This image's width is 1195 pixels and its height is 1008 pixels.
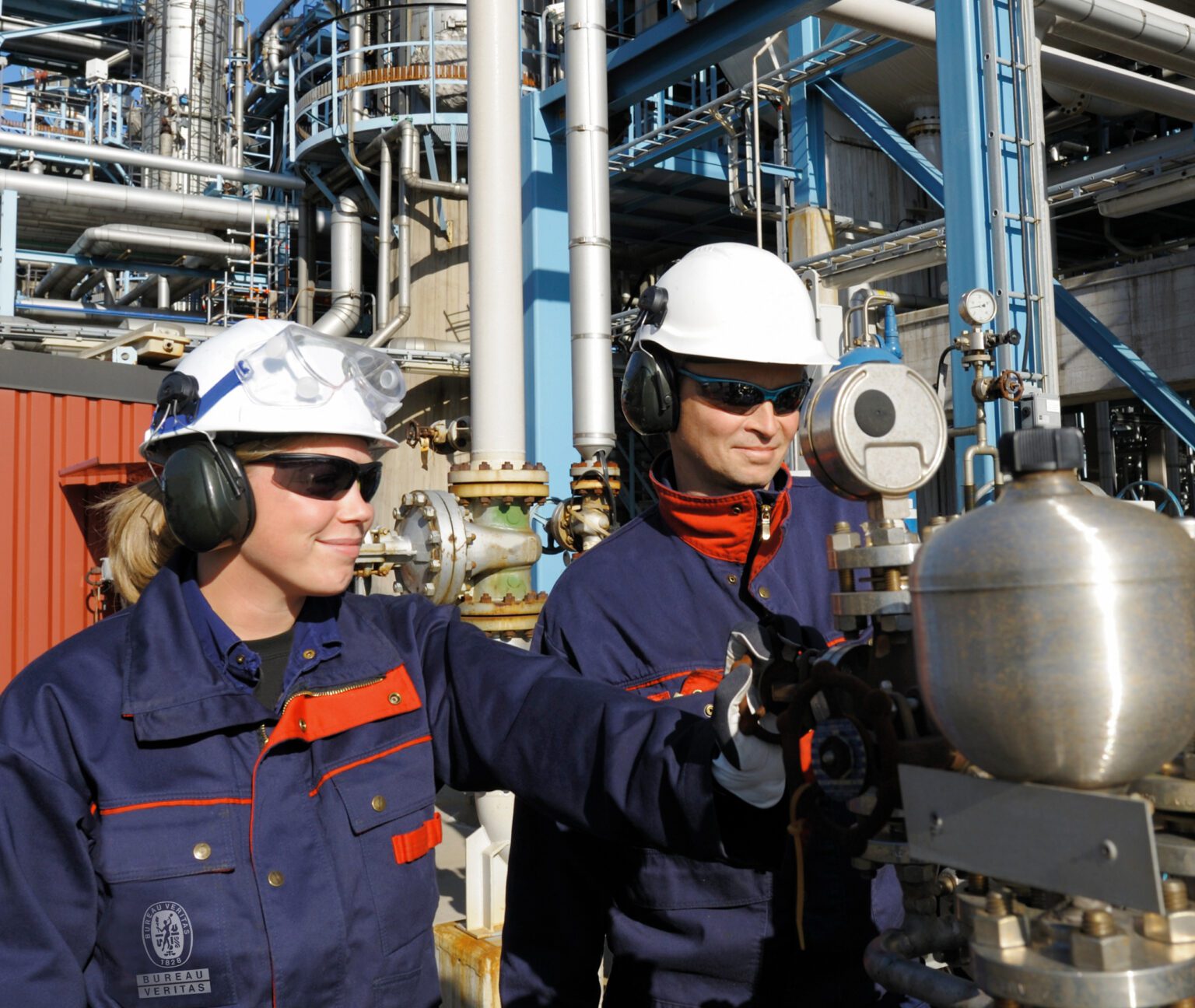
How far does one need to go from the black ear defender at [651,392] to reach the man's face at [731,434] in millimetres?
24

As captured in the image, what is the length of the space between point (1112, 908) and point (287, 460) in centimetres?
131

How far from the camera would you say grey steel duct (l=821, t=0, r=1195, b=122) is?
742 cm

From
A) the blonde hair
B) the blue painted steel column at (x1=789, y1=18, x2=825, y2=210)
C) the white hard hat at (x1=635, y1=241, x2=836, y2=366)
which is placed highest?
the blue painted steel column at (x1=789, y1=18, x2=825, y2=210)

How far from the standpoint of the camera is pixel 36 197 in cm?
1524

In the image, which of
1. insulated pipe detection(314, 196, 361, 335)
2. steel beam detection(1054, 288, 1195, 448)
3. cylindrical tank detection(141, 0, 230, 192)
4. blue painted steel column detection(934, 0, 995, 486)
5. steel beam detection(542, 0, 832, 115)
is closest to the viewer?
blue painted steel column detection(934, 0, 995, 486)

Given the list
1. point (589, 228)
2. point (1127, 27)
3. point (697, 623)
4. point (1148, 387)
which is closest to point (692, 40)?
point (589, 228)

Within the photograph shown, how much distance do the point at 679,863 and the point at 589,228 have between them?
5.01 metres

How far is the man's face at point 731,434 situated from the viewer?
1935 millimetres

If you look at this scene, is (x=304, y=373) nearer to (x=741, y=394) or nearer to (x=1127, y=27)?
(x=741, y=394)

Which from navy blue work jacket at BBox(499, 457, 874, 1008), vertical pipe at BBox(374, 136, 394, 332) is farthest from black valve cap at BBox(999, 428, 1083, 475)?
vertical pipe at BBox(374, 136, 394, 332)

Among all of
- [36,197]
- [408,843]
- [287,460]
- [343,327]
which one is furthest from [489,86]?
[36,197]

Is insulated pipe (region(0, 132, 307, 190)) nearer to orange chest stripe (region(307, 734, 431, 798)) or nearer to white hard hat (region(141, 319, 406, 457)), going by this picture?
white hard hat (region(141, 319, 406, 457))

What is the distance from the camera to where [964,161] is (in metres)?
5.96

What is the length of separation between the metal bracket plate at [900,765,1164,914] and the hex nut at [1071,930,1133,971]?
0.05m
